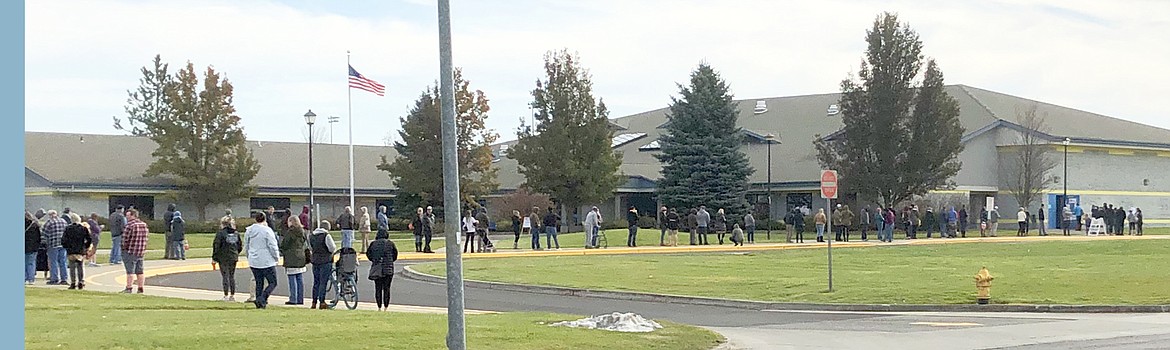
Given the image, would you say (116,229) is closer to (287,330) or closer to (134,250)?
(134,250)

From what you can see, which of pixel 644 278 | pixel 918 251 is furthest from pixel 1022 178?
pixel 644 278

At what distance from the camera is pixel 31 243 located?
24828 millimetres

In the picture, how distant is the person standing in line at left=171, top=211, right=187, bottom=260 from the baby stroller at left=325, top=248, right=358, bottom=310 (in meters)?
13.8

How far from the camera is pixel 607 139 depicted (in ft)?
204

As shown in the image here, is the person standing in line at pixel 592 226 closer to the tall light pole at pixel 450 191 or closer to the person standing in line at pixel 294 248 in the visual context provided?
the person standing in line at pixel 294 248

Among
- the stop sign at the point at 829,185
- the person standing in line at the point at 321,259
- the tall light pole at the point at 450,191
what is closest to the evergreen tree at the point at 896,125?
the stop sign at the point at 829,185

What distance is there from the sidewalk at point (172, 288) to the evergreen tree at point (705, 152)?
31.6m

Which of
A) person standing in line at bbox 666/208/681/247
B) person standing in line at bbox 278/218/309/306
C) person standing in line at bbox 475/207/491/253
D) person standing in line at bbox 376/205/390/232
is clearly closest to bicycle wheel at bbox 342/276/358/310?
person standing in line at bbox 278/218/309/306

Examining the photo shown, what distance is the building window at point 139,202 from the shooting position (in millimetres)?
59531

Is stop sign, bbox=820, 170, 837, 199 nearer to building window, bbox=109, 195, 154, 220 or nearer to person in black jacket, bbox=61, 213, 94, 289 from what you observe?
person in black jacket, bbox=61, 213, 94, 289

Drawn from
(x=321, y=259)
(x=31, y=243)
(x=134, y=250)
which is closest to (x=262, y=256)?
(x=321, y=259)

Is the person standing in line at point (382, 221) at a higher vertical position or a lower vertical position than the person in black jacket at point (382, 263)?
higher

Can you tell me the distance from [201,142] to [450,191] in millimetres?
47931

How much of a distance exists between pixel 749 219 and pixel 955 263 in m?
14.8
